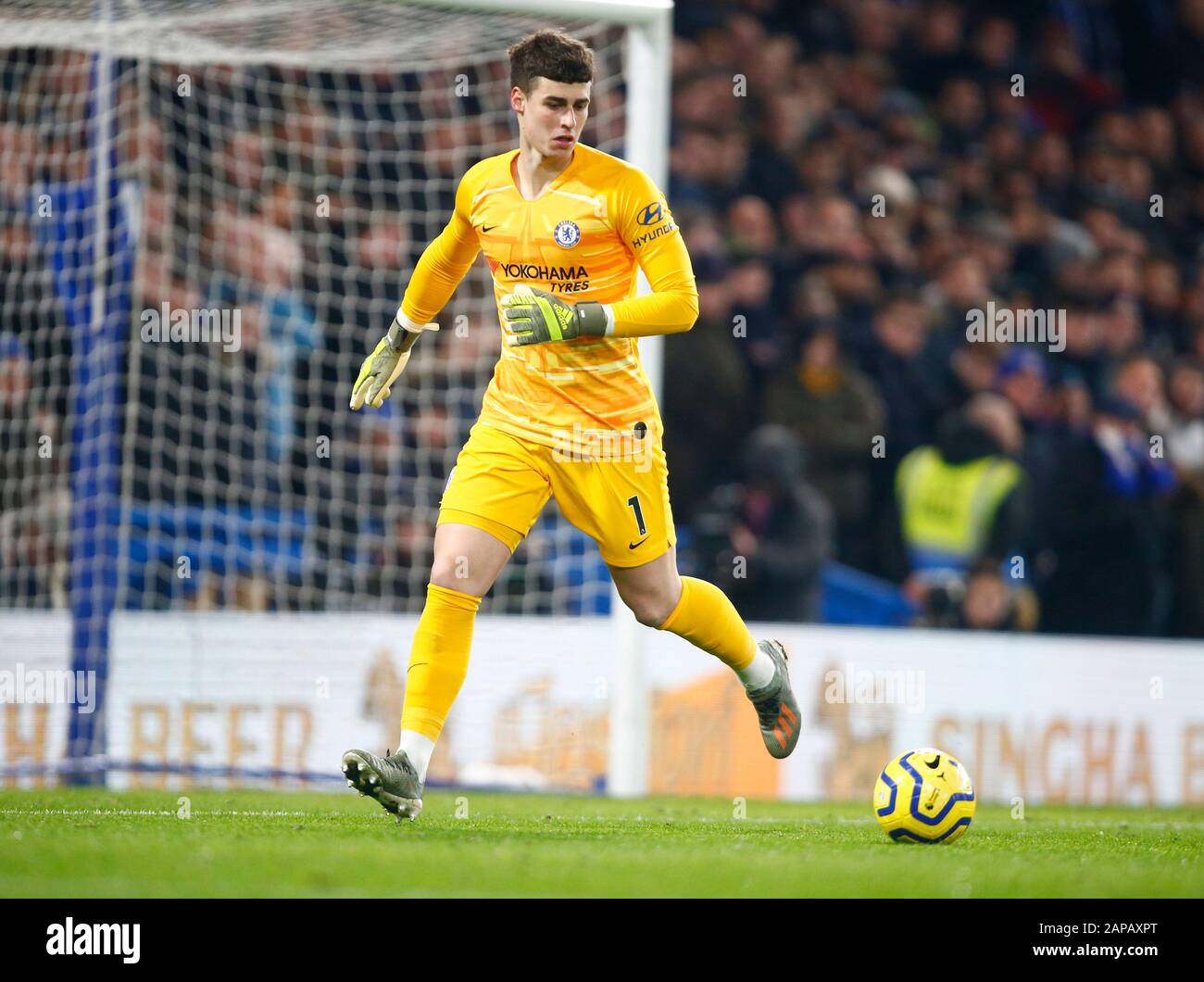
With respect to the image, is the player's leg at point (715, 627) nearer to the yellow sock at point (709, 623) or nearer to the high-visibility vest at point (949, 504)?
the yellow sock at point (709, 623)

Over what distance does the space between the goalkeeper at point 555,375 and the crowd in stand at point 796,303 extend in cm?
321

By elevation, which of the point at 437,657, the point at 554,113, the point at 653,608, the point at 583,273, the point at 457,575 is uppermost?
the point at 554,113

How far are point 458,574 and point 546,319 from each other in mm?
842

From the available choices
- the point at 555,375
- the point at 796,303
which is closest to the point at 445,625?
the point at 555,375

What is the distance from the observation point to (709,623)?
6199 mm

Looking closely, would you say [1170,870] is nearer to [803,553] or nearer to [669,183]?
[803,553]

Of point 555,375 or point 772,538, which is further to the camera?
point 772,538

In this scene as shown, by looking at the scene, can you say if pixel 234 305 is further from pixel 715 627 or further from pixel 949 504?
pixel 949 504

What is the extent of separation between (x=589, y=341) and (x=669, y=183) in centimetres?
656

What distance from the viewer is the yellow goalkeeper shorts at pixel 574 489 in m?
5.66

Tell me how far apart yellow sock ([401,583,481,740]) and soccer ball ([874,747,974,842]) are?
1403 mm

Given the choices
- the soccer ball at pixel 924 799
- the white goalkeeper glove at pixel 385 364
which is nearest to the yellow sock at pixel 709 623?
the soccer ball at pixel 924 799
